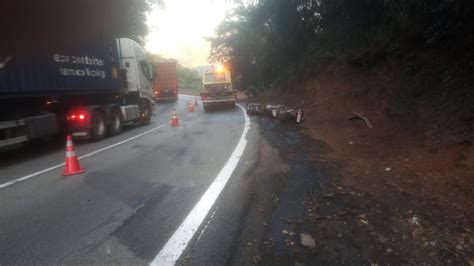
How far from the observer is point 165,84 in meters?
37.9

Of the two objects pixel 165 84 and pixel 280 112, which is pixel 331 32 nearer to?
pixel 280 112

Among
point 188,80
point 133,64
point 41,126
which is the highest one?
point 133,64

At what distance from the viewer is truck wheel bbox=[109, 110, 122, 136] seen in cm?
1430

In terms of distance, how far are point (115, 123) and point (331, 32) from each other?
1167cm

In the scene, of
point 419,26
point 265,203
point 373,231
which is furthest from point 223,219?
point 419,26

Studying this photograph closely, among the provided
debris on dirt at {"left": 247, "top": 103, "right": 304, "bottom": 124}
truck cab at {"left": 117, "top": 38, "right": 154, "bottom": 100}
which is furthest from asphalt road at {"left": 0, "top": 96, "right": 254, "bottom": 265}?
truck cab at {"left": 117, "top": 38, "right": 154, "bottom": 100}

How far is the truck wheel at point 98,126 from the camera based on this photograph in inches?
503

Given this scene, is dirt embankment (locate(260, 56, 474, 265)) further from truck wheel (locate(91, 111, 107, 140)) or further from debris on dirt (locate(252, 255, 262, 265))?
truck wheel (locate(91, 111, 107, 140))

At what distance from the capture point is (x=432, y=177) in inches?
230

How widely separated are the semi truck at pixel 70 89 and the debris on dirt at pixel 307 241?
26.6 feet

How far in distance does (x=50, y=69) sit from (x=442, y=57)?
1048 centimetres

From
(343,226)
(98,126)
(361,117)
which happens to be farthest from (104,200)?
(98,126)

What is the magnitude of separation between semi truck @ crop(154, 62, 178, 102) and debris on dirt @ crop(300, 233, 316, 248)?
34670 millimetres

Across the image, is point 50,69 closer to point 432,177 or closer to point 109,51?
point 109,51
